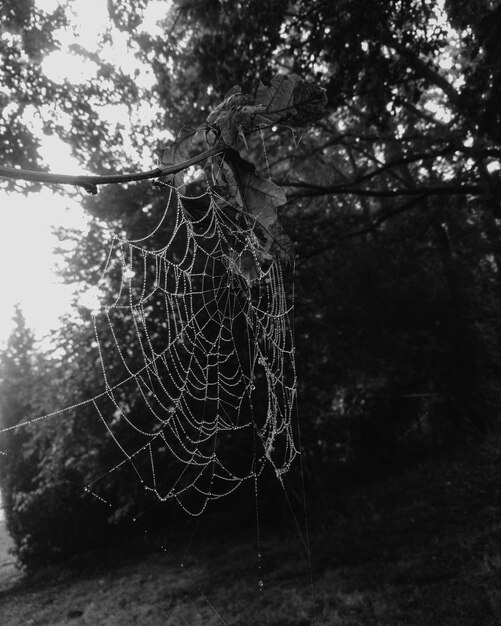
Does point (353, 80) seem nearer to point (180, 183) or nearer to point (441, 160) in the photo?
point (441, 160)

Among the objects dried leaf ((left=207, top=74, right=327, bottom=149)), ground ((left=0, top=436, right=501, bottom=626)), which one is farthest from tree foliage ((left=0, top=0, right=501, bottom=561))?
ground ((left=0, top=436, right=501, bottom=626))

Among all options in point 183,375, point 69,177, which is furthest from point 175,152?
point 183,375

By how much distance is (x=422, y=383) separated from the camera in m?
11.8

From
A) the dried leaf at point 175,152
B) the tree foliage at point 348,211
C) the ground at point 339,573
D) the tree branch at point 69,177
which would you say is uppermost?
the tree foliage at point 348,211

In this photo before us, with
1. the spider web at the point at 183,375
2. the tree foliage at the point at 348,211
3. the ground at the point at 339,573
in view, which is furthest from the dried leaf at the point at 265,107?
the spider web at the point at 183,375

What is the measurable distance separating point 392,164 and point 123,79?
15.2 ft

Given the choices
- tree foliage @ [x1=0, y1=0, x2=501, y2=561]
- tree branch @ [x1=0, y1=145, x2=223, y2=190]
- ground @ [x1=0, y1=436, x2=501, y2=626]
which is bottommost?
ground @ [x1=0, y1=436, x2=501, y2=626]

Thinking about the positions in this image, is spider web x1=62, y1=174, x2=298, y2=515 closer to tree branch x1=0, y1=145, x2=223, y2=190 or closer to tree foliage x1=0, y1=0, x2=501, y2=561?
tree foliage x1=0, y1=0, x2=501, y2=561

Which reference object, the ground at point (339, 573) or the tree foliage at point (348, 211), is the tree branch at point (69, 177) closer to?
the tree foliage at point (348, 211)

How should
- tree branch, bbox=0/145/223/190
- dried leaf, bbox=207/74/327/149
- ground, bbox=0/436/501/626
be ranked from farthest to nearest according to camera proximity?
1. ground, bbox=0/436/501/626
2. dried leaf, bbox=207/74/327/149
3. tree branch, bbox=0/145/223/190

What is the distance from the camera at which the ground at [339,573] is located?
5160 millimetres

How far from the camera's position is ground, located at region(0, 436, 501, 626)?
516 centimetres

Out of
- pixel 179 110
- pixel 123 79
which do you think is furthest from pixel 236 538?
pixel 123 79

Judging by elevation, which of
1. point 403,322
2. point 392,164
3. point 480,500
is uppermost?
point 392,164
